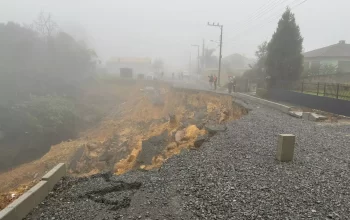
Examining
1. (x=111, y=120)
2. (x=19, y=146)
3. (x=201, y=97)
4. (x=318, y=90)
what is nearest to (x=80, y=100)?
(x=111, y=120)

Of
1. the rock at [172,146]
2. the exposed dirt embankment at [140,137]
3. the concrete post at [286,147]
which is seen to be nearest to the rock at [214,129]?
the exposed dirt embankment at [140,137]

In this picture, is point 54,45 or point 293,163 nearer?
point 293,163

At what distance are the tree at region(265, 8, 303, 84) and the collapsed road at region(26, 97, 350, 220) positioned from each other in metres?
13.0

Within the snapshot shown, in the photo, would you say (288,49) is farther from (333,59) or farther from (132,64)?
(132,64)

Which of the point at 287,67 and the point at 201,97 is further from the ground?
the point at 287,67

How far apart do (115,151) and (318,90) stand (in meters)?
12.6

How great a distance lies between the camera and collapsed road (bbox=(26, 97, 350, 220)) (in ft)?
16.9

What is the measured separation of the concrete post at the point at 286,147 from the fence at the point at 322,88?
8.39m

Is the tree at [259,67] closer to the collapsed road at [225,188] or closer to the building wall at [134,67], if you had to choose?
the collapsed road at [225,188]

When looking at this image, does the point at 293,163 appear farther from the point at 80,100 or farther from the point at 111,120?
the point at 80,100

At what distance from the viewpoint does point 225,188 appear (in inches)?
236

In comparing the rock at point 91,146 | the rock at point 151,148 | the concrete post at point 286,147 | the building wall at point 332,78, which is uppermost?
the building wall at point 332,78

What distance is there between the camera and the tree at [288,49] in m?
21.5

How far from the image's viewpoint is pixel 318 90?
15930mm
